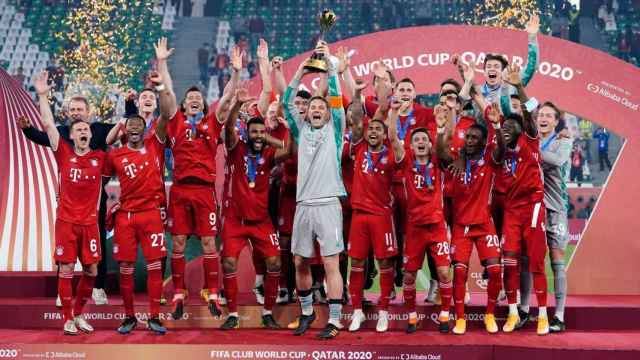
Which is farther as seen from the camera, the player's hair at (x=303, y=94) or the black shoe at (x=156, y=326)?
the player's hair at (x=303, y=94)

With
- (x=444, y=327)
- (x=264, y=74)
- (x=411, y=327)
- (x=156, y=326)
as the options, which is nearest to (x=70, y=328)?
(x=156, y=326)

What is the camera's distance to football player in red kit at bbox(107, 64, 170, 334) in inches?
245

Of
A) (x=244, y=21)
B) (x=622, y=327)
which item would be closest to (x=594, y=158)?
(x=244, y=21)

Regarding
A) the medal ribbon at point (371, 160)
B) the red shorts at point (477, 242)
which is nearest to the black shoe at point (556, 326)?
the red shorts at point (477, 242)

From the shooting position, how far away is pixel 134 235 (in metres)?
Answer: 6.27

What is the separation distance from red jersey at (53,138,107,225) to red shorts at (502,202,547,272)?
3154 mm

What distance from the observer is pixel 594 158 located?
19.3 metres

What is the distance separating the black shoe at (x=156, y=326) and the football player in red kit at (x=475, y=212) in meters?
2.20

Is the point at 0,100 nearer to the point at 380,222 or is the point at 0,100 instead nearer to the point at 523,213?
the point at 380,222

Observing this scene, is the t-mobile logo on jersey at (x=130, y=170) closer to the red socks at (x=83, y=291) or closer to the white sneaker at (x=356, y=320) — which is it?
the red socks at (x=83, y=291)

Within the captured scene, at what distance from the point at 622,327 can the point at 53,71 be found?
17627 mm

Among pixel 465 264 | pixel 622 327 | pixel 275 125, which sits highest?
pixel 275 125

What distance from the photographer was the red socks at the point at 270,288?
643cm

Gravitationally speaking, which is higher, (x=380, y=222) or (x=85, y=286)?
(x=380, y=222)
